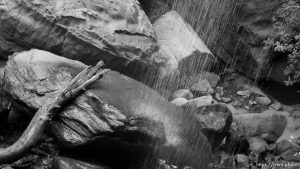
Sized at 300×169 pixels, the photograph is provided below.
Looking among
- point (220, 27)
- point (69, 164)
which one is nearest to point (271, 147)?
point (220, 27)

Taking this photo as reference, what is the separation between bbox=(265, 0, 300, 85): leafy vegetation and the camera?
784cm

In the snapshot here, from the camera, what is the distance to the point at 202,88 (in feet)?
30.5

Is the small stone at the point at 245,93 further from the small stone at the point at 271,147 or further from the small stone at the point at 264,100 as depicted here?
the small stone at the point at 271,147

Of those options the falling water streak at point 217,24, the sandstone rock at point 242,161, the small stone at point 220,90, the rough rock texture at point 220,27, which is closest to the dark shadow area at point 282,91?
the falling water streak at point 217,24

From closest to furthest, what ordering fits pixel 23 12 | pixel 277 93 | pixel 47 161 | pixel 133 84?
pixel 47 161, pixel 133 84, pixel 23 12, pixel 277 93

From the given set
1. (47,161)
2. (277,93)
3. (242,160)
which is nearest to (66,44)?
(47,161)

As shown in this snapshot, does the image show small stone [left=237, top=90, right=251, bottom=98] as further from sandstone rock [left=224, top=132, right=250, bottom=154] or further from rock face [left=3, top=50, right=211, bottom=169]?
rock face [left=3, top=50, right=211, bottom=169]

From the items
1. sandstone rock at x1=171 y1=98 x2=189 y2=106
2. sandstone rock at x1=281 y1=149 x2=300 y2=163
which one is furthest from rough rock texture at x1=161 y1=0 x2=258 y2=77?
sandstone rock at x1=281 y1=149 x2=300 y2=163

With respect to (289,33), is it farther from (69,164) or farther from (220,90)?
(69,164)

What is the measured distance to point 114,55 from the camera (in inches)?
Answer: 303

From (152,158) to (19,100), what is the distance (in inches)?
91.2

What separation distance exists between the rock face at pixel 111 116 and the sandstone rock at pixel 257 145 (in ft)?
5.52

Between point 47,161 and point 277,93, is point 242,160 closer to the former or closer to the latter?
point 277,93

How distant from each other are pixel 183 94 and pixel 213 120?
1487 mm
